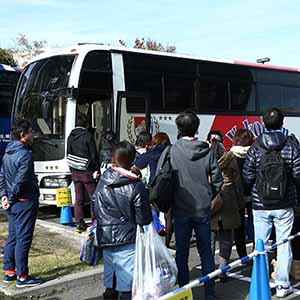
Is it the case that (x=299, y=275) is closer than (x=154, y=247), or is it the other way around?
(x=154, y=247)

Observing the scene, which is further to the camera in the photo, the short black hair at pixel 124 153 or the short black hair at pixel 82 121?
the short black hair at pixel 82 121

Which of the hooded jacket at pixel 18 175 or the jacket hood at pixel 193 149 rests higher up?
the jacket hood at pixel 193 149

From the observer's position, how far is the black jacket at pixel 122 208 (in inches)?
153

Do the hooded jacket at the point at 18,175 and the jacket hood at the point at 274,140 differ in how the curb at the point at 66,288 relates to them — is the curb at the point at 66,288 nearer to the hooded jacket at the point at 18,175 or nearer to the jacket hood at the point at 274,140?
the hooded jacket at the point at 18,175

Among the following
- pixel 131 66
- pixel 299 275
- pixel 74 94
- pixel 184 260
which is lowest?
pixel 299 275

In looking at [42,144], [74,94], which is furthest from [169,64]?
[42,144]

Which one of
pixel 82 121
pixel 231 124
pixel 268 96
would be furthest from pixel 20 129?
pixel 268 96

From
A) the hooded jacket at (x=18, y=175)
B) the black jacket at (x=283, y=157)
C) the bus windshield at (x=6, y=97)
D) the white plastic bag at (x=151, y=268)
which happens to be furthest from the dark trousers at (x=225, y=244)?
the bus windshield at (x=6, y=97)

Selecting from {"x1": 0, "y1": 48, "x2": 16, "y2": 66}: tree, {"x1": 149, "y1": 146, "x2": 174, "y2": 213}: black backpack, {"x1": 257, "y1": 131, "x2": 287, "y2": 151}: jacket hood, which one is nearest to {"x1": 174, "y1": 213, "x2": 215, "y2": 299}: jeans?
{"x1": 149, "y1": 146, "x2": 174, "y2": 213}: black backpack

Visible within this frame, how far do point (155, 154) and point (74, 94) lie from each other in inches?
113

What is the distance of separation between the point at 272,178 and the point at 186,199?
90cm

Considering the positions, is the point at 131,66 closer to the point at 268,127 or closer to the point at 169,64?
the point at 169,64

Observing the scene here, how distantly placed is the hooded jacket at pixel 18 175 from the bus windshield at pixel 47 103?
3.83m

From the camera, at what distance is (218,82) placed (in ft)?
38.5
